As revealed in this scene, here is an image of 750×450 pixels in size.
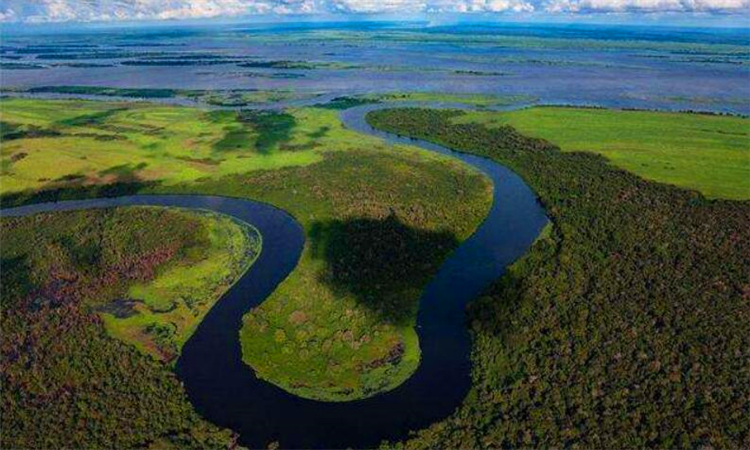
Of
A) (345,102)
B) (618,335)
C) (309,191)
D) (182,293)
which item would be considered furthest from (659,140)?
(182,293)

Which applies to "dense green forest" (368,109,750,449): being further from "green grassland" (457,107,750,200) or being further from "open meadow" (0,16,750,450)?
"green grassland" (457,107,750,200)

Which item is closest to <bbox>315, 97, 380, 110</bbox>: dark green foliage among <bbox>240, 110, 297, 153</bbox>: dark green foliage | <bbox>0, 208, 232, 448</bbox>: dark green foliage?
<bbox>240, 110, 297, 153</bbox>: dark green foliage

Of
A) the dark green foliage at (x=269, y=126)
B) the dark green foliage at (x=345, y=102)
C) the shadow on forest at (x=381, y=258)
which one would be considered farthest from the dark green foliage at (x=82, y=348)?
the dark green foliage at (x=345, y=102)

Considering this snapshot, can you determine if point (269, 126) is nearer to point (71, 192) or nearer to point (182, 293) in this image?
point (71, 192)

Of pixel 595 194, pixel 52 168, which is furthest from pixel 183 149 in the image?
pixel 595 194

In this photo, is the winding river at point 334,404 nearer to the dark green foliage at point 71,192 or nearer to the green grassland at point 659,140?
the dark green foliage at point 71,192

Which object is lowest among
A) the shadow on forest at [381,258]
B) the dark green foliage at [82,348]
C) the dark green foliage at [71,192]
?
the dark green foliage at [71,192]

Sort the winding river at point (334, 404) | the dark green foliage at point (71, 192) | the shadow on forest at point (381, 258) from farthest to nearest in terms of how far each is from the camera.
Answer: the dark green foliage at point (71, 192)
the shadow on forest at point (381, 258)
the winding river at point (334, 404)

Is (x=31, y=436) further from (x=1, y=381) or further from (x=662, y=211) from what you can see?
(x=662, y=211)
